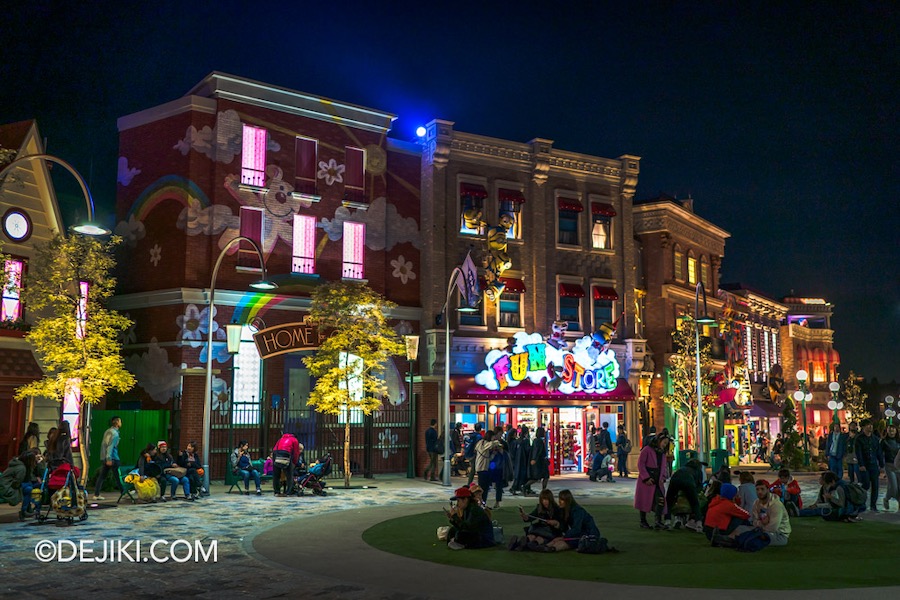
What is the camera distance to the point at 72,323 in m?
22.7

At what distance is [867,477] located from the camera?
2192 centimetres

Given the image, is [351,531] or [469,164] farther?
[469,164]

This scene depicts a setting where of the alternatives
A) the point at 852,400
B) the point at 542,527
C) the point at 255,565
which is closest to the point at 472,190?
the point at 542,527

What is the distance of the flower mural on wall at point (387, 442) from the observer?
32125mm

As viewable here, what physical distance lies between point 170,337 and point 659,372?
25.1 m

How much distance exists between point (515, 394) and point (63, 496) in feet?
66.4

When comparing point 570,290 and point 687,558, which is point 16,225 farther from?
point 687,558

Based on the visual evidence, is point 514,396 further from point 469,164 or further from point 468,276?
point 469,164

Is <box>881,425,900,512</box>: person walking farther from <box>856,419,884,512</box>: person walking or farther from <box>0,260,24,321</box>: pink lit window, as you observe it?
<box>0,260,24,321</box>: pink lit window

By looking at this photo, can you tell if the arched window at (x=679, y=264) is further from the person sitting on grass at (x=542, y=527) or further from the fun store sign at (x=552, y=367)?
the person sitting on grass at (x=542, y=527)

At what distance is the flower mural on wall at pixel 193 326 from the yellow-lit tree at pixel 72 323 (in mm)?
4704

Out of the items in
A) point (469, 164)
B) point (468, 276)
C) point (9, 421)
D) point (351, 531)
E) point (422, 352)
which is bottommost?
point (351, 531)

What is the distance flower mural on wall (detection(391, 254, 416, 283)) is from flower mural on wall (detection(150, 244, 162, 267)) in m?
9.04

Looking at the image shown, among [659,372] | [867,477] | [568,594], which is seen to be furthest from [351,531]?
[659,372]
